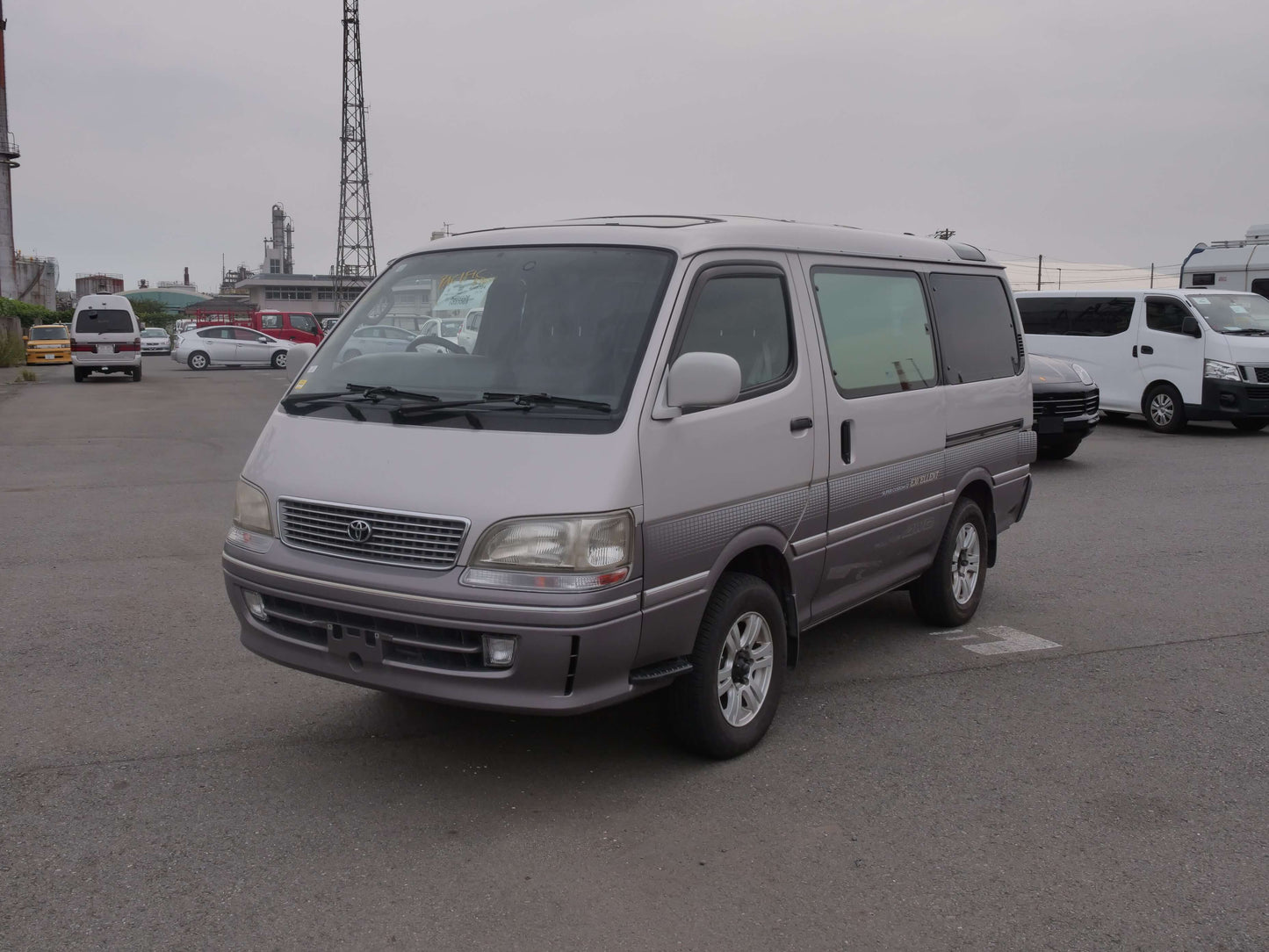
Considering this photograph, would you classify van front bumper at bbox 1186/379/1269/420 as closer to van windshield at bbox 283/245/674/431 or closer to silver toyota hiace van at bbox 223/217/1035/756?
silver toyota hiace van at bbox 223/217/1035/756

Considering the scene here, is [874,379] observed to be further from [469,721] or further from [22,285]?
[22,285]

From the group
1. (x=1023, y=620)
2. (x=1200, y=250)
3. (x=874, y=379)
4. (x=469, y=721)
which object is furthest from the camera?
(x=1200, y=250)

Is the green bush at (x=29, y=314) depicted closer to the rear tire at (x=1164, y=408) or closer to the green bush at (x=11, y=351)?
the green bush at (x=11, y=351)

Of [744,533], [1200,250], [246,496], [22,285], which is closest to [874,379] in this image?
[744,533]

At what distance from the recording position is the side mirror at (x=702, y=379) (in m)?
4.13

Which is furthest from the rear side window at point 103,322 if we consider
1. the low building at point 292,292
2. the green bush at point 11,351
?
the low building at point 292,292

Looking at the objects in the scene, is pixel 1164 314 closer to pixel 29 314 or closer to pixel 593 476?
pixel 593 476

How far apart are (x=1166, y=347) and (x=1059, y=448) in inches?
166

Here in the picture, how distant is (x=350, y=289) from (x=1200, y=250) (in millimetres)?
70400

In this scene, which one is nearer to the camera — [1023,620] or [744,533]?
[744,533]

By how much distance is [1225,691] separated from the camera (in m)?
5.57

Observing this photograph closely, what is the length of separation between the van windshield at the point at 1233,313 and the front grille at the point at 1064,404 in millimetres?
4650

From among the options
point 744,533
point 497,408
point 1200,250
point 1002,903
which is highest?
point 1200,250

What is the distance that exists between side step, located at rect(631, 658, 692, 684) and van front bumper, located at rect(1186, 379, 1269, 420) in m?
14.2
